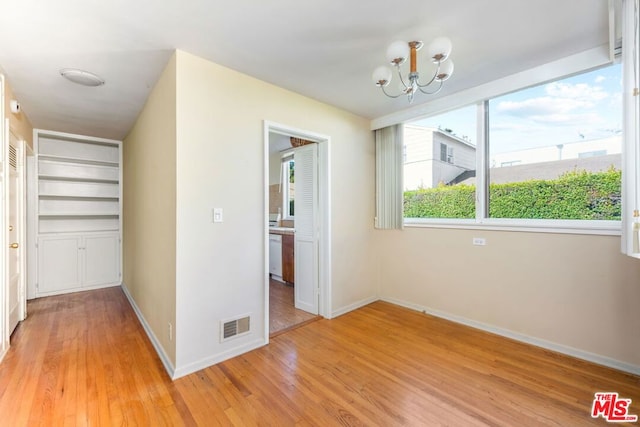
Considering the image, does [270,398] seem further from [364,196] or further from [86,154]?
[86,154]

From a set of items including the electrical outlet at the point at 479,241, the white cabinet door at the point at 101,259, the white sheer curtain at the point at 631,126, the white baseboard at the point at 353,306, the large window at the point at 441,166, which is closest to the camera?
the white sheer curtain at the point at 631,126

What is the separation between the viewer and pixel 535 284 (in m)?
2.63

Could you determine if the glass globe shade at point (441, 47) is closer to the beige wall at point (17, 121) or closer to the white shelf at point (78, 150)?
the beige wall at point (17, 121)

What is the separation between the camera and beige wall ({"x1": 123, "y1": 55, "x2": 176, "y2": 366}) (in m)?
2.26

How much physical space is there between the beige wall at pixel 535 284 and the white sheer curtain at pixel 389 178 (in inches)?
10.6

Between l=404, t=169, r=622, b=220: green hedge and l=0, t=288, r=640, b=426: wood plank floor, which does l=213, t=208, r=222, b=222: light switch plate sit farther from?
l=404, t=169, r=622, b=220: green hedge

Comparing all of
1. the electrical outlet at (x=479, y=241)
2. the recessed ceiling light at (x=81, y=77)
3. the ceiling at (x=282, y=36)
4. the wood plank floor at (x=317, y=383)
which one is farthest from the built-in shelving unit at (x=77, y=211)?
the electrical outlet at (x=479, y=241)

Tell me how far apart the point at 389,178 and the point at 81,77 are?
3.34 meters

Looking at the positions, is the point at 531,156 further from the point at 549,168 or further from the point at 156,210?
the point at 156,210

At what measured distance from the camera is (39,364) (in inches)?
92.1

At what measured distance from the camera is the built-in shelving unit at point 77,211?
4.26 m

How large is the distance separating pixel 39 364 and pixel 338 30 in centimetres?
353

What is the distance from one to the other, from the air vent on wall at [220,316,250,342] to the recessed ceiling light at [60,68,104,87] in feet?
8.08

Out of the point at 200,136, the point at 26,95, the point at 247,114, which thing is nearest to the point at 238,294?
the point at 200,136
